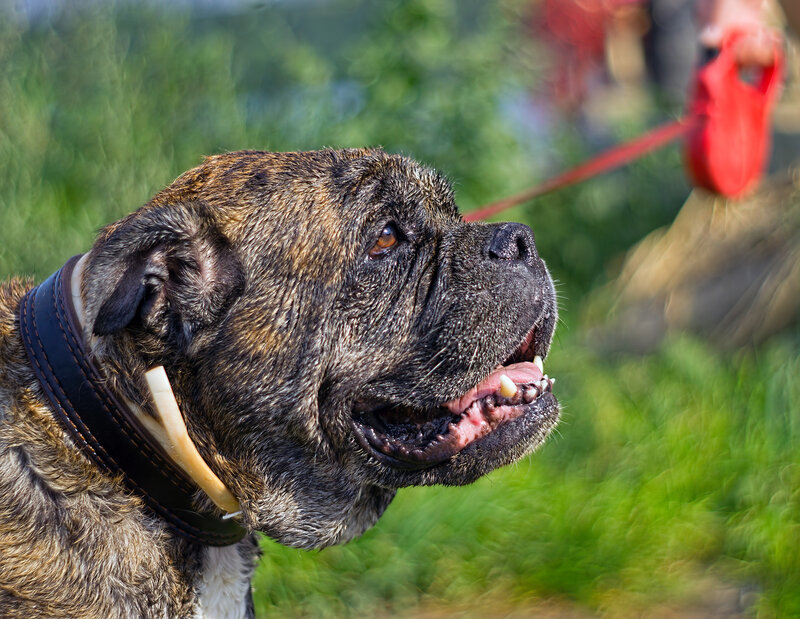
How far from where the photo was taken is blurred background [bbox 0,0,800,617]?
13.9 feet

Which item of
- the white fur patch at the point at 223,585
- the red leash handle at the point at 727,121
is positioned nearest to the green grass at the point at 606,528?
the red leash handle at the point at 727,121

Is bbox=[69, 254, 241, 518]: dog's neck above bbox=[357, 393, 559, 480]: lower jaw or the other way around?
above

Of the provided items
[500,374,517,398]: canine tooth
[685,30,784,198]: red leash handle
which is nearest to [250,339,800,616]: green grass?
[685,30,784,198]: red leash handle

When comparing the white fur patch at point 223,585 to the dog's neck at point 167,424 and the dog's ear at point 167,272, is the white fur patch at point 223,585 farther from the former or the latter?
the dog's ear at point 167,272

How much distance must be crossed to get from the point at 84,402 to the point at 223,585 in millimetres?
750

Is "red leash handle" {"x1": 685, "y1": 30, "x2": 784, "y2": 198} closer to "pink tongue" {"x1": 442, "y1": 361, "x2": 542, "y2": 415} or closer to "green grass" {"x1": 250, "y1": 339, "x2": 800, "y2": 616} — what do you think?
"green grass" {"x1": 250, "y1": 339, "x2": 800, "y2": 616}

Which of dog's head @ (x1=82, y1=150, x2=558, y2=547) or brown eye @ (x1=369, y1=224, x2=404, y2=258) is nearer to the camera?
dog's head @ (x1=82, y1=150, x2=558, y2=547)

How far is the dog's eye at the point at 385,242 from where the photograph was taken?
113 inches

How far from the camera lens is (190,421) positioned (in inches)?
104

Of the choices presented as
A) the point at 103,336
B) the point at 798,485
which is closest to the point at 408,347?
the point at 103,336

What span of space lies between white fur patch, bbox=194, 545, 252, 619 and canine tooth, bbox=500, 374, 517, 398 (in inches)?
38.8

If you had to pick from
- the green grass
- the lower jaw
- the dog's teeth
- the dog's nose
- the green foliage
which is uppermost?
the dog's nose

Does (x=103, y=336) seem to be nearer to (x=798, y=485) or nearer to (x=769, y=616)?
(x=769, y=616)

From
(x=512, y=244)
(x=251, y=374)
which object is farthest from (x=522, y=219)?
(x=251, y=374)
